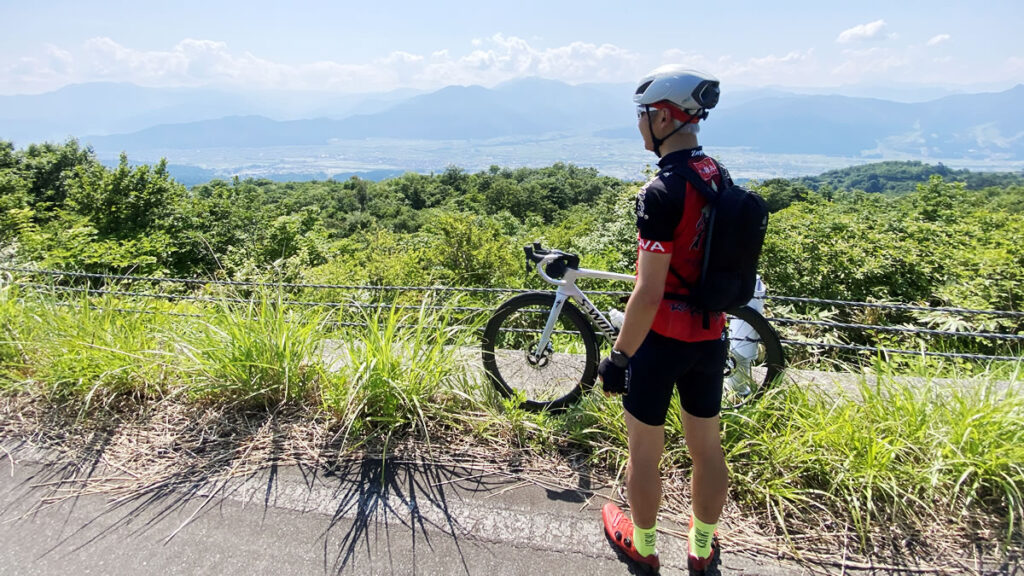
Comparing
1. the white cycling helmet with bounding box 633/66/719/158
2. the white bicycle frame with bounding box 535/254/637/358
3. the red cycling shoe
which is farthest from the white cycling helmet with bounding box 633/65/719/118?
the red cycling shoe

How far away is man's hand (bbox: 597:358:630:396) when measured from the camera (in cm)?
185

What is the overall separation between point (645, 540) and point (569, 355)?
1.42 metres

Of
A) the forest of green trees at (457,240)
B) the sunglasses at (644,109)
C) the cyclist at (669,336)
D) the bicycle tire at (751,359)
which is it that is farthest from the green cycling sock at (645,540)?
the forest of green trees at (457,240)

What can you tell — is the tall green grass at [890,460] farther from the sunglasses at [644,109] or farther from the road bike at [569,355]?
the sunglasses at [644,109]

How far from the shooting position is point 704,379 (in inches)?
72.1

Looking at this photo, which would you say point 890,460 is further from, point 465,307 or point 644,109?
point 465,307

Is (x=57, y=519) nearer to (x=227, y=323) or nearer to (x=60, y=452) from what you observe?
(x=60, y=452)

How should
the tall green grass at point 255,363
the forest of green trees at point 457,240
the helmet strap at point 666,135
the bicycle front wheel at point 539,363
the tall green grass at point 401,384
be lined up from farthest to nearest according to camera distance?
the forest of green trees at point 457,240 → the bicycle front wheel at point 539,363 → the tall green grass at point 255,363 → the tall green grass at point 401,384 → the helmet strap at point 666,135

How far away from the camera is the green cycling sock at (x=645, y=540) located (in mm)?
1915

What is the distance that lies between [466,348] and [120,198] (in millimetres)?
22106

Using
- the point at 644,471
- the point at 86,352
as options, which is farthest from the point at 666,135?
the point at 86,352

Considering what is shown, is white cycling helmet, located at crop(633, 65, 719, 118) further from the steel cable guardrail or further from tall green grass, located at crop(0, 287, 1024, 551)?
tall green grass, located at crop(0, 287, 1024, 551)

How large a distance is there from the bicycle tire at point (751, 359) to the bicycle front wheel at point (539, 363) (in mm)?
848

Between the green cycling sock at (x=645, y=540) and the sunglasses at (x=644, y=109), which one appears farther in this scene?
the green cycling sock at (x=645, y=540)
